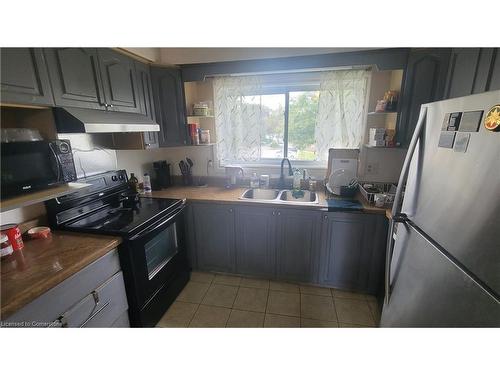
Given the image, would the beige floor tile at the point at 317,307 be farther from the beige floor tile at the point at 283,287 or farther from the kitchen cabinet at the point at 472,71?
the kitchen cabinet at the point at 472,71

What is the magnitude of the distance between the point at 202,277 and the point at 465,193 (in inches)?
84.8

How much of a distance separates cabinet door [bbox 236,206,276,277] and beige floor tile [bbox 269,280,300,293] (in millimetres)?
94

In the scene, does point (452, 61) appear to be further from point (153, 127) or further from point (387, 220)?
point (153, 127)

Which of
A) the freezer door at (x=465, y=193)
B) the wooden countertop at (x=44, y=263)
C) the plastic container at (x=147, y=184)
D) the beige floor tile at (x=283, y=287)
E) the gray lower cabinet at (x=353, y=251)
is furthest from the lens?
the plastic container at (x=147, y=184)

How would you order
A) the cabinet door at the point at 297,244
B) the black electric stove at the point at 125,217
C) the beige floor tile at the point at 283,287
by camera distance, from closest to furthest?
the black electric stove at the point at 125,217 → the cabinet door at the point at 297,244 → the beige floor tile at the point at 283,287

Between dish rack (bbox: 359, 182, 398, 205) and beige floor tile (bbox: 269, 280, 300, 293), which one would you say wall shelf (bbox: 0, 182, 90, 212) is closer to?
beige floor tile (bbox: 269, 280, 300, 293)

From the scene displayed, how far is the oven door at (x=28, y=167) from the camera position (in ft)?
3.28

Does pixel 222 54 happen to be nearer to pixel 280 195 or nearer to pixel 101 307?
pixel 280 195

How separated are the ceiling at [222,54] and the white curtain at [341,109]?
1.13 ft

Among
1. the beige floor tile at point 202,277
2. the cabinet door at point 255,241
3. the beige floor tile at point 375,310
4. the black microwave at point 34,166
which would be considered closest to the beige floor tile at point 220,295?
the beige floor tile at point 202,277

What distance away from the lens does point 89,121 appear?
1280 mm

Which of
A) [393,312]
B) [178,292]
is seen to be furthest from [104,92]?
[393,312]

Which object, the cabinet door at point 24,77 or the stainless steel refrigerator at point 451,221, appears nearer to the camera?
the stainless steel refrigerator at point 451,221

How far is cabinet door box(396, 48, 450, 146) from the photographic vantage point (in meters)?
1.64
